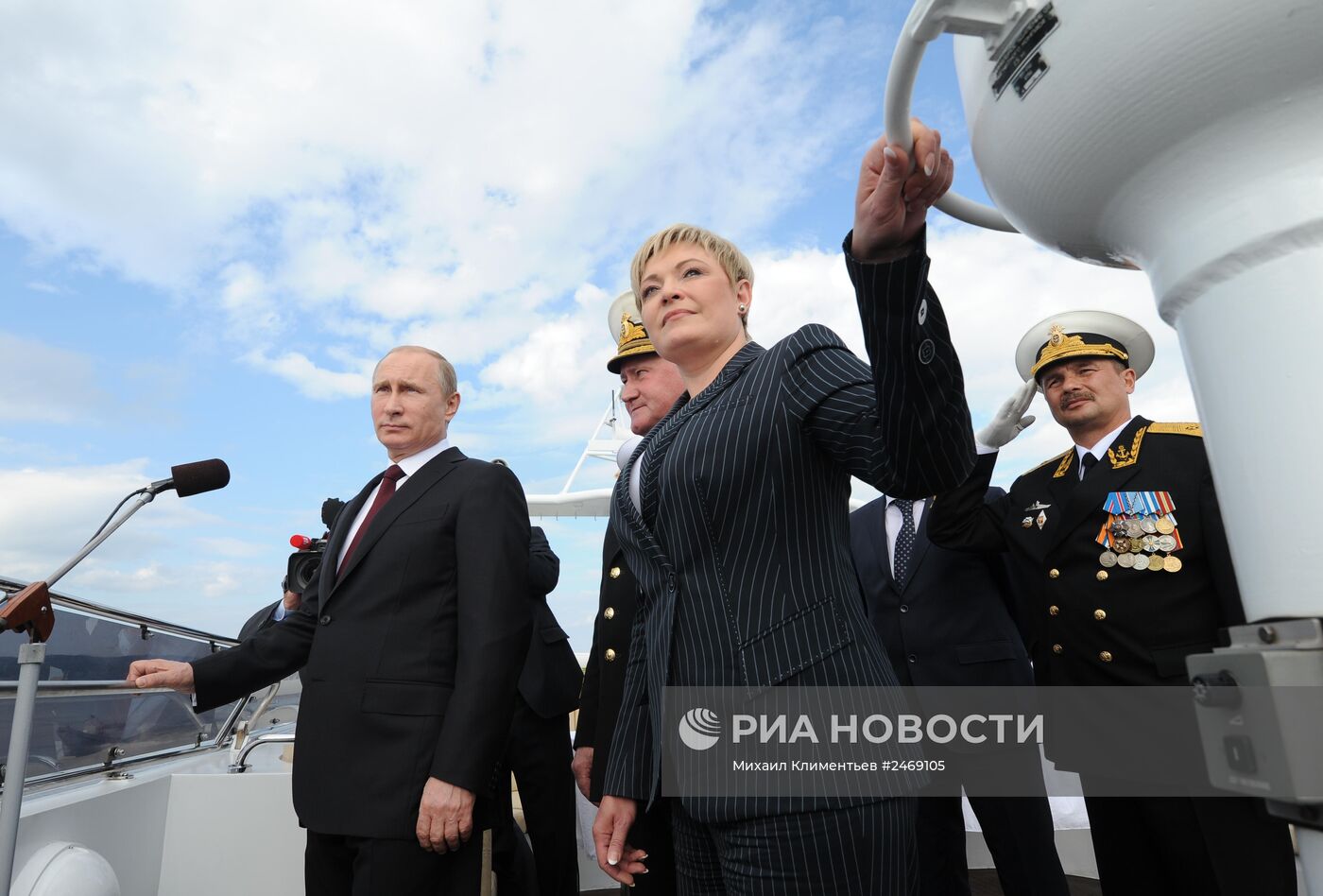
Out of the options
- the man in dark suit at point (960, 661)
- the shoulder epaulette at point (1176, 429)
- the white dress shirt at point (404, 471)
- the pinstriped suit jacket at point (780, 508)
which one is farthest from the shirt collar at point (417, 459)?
the shoulder epaulette at point (1176, 429)

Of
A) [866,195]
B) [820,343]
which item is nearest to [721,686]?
[820,343]

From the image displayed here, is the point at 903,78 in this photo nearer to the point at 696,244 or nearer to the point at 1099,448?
the point at 696,244

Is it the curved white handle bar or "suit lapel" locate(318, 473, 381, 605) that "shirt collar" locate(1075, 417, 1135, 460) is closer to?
the curved white handle bar

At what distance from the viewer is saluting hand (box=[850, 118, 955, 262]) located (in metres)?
0.76

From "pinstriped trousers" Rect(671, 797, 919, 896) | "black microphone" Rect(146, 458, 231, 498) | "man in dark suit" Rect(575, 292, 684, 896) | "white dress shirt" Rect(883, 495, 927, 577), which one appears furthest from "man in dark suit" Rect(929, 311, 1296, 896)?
"black microphone" Rect(146, 458, 231, 498)

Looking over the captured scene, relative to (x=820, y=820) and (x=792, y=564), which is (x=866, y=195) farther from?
(x=820, y=820)

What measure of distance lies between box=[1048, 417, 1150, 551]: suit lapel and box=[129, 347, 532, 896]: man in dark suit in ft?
5.02

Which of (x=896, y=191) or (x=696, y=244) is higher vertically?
(x=696, y=244)

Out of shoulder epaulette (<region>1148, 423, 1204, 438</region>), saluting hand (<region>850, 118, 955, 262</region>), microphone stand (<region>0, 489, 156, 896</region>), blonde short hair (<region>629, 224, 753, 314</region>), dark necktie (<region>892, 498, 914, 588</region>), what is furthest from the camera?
dark necktie (<region>892, 498, 914, 588</region>)

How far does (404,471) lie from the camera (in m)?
2.16

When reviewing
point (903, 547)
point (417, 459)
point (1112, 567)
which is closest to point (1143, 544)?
point (1112, 567)

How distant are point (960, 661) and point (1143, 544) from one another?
0.79 m

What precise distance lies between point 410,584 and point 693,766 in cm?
101

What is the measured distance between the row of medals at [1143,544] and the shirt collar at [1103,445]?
302 mm
